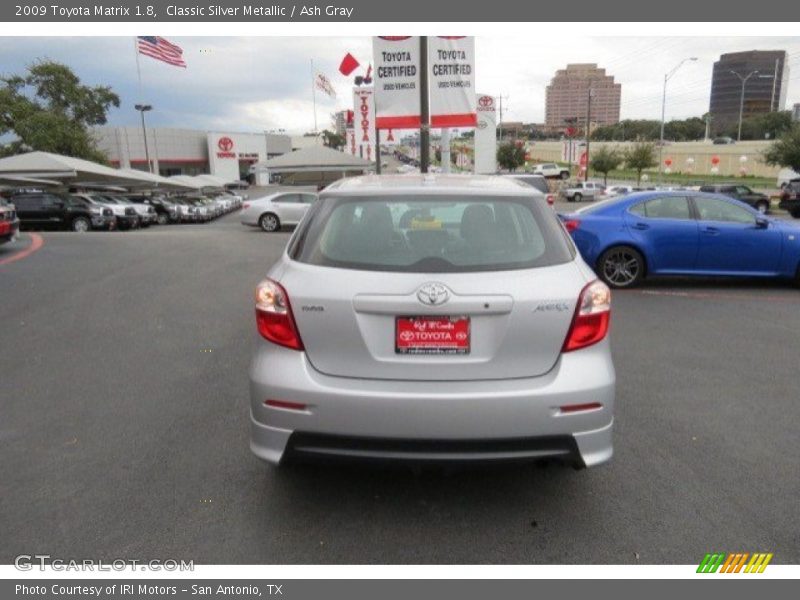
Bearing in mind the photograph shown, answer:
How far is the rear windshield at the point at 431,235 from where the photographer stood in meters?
3.07

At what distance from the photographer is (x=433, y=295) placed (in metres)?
2.86

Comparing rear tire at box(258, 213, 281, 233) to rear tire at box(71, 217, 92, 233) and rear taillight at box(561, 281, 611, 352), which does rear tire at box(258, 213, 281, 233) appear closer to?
rear tire at box(71, 217, 92, 233)

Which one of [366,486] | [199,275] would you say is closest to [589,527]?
[366,486]

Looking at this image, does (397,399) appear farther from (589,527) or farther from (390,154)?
(390,154)

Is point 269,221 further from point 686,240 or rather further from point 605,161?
point 605,161

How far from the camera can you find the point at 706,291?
931 cm

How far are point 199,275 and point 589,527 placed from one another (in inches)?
346

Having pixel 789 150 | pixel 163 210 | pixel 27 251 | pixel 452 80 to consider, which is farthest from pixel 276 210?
pixel 789 150

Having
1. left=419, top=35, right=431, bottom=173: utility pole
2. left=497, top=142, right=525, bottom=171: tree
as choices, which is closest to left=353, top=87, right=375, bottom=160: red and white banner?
left=419, top=35, right=431, bottom=173: utility pole

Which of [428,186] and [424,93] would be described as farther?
[424,93]

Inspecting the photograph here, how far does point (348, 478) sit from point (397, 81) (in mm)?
10443

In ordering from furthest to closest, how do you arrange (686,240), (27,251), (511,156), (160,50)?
(511,156), (160,50), (27,251), (686,240)

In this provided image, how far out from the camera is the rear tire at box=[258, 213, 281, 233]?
24109 mm

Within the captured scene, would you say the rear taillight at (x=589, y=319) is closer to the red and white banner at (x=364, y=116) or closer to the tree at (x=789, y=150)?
the red and white banner at (x=364, y=116)
